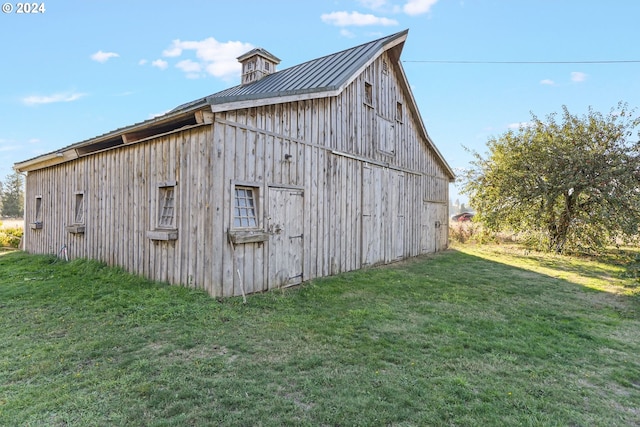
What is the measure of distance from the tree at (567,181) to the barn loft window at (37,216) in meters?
17.8

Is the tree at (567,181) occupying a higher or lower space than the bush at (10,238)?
higher

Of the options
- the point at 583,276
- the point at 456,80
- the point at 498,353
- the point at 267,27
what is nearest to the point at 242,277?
the point at 498,353

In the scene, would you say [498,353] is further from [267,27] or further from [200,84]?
[200,84]

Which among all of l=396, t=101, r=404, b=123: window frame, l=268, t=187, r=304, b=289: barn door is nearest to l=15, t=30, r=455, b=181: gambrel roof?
l=396, t=101, r=404, b=123: window frame

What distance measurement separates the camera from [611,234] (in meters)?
12.0

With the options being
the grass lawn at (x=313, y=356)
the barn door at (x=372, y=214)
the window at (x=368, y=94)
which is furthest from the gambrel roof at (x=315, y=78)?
the grass lawn at (x=313, y=356)

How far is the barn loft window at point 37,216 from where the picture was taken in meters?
11.0

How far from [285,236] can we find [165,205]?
2535 millimetres

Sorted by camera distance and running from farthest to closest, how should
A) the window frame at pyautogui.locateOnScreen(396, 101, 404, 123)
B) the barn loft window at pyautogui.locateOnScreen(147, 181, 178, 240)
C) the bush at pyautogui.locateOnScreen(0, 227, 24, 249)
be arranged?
1. the bush at pyautogui.locateOnScreen(0, 227, 24, 249)
2. the window frame at pyautogui.locateOnScreen(396, 101, 404, 123)
3. the barn loft window at pyautogui.locateOnScreen(147, 181, 178, 240)

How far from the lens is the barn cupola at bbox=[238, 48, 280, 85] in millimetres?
11363

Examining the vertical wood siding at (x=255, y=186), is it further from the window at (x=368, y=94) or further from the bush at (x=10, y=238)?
the bush at (x=10, y=238)

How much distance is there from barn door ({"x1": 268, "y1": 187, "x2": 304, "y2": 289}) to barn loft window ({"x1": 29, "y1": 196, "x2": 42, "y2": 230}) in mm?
9500

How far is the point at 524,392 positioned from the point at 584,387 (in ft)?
2.32

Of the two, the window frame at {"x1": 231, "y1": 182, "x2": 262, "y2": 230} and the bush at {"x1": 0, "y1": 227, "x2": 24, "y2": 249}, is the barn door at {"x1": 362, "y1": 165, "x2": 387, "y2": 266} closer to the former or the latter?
the window frame at {"x1": 231, "y1": 182, "x2": 262, "y2": 230}
